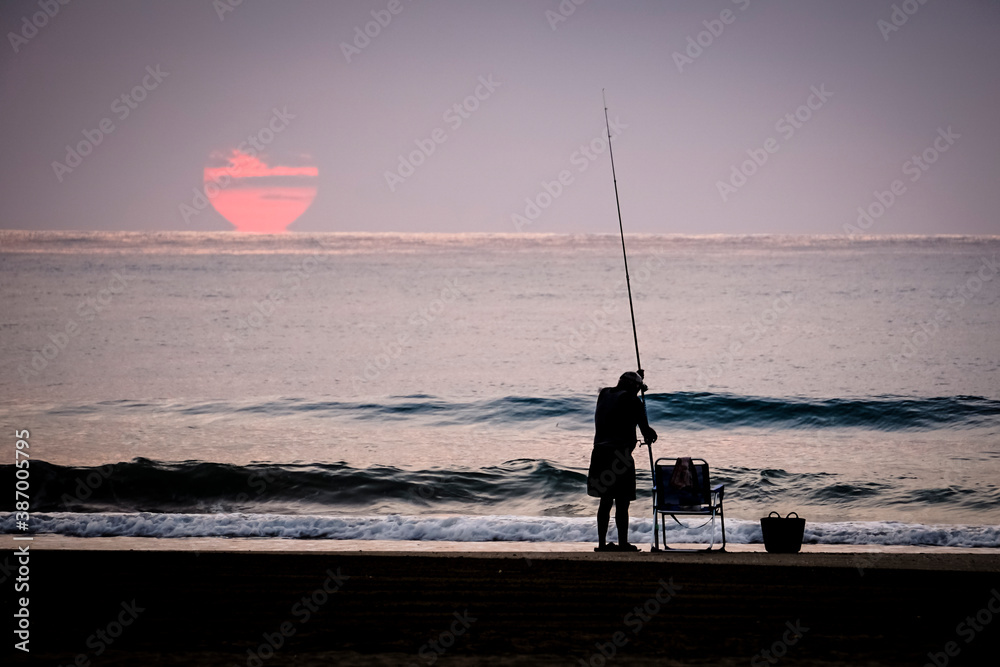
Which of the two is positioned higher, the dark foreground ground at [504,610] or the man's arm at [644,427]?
the man's arm at [644,427]

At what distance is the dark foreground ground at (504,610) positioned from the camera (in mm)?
4266

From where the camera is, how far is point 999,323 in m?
28.6

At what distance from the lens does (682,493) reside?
711cm

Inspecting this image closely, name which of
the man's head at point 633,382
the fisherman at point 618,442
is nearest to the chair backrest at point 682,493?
the fisherman at point 618,442

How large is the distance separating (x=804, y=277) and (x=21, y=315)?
34.1 metres

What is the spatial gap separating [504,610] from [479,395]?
15.2 m

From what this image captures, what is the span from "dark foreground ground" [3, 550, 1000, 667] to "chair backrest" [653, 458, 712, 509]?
1.37ft

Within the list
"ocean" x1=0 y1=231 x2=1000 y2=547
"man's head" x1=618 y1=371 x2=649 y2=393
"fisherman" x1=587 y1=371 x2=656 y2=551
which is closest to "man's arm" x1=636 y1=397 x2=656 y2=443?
"fisherman" x1=587 y1=371 x2=656 y2=551

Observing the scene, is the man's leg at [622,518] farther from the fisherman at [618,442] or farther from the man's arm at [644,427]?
the man's arm at [644,427]

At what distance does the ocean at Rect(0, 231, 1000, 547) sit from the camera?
10.8m

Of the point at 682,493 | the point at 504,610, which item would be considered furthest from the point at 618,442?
the point at 504,610

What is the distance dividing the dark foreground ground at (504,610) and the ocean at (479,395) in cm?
240

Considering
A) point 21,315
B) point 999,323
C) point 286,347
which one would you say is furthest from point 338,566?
point 21,315

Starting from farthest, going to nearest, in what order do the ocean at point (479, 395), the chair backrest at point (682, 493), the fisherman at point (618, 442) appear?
the ocean at point (479, 395) → the fisherman at point (618, 442) → the chair backrest at point (682, 493)
